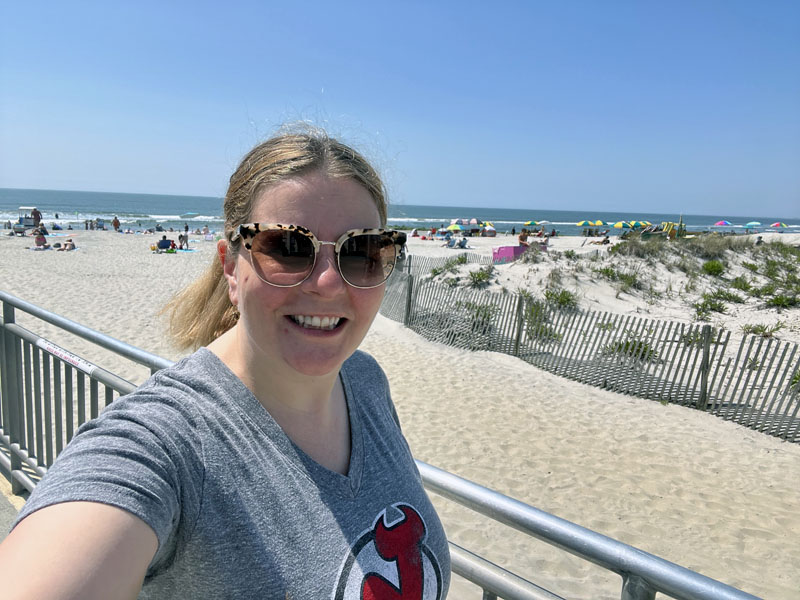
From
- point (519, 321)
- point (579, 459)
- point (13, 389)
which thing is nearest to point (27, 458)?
point (13, 389)

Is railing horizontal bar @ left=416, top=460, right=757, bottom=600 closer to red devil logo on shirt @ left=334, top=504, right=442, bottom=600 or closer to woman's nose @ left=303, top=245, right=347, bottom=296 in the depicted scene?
red devil logo on shirt @ left=334, top=504, right=442, bottom=600

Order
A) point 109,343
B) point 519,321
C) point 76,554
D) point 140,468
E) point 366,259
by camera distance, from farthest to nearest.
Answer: point 519,321 < point 109,343 < point 366,259 < point 140,468 < point 76,554

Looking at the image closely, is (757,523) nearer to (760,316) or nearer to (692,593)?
(692,593)

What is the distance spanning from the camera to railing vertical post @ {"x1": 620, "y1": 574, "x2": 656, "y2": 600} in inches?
45.3

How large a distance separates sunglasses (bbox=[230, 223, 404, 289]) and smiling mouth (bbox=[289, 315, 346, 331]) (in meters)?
0.08

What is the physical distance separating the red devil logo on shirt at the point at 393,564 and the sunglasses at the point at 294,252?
541 mm

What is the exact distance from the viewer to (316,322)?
46.9 inches

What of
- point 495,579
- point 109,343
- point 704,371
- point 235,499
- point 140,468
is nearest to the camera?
point 140,468

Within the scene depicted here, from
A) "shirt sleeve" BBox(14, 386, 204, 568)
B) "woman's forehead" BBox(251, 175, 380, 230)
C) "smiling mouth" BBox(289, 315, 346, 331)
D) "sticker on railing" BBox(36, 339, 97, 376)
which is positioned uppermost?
"woman's forehead" BBox(251, 175, 380, 230)

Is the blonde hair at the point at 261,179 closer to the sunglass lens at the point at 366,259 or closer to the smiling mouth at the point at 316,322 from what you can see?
the sunglass lens at the point at 366,259

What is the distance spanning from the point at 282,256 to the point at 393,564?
2.26 feet

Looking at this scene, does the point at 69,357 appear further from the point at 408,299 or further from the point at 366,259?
the point at 408,299

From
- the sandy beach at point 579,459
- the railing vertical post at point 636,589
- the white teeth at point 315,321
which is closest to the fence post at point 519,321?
the sandy beach at point 579,459

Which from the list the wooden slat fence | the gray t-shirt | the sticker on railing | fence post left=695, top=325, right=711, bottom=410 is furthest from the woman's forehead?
fence post left=695, top=325, right=711, bottom=410
